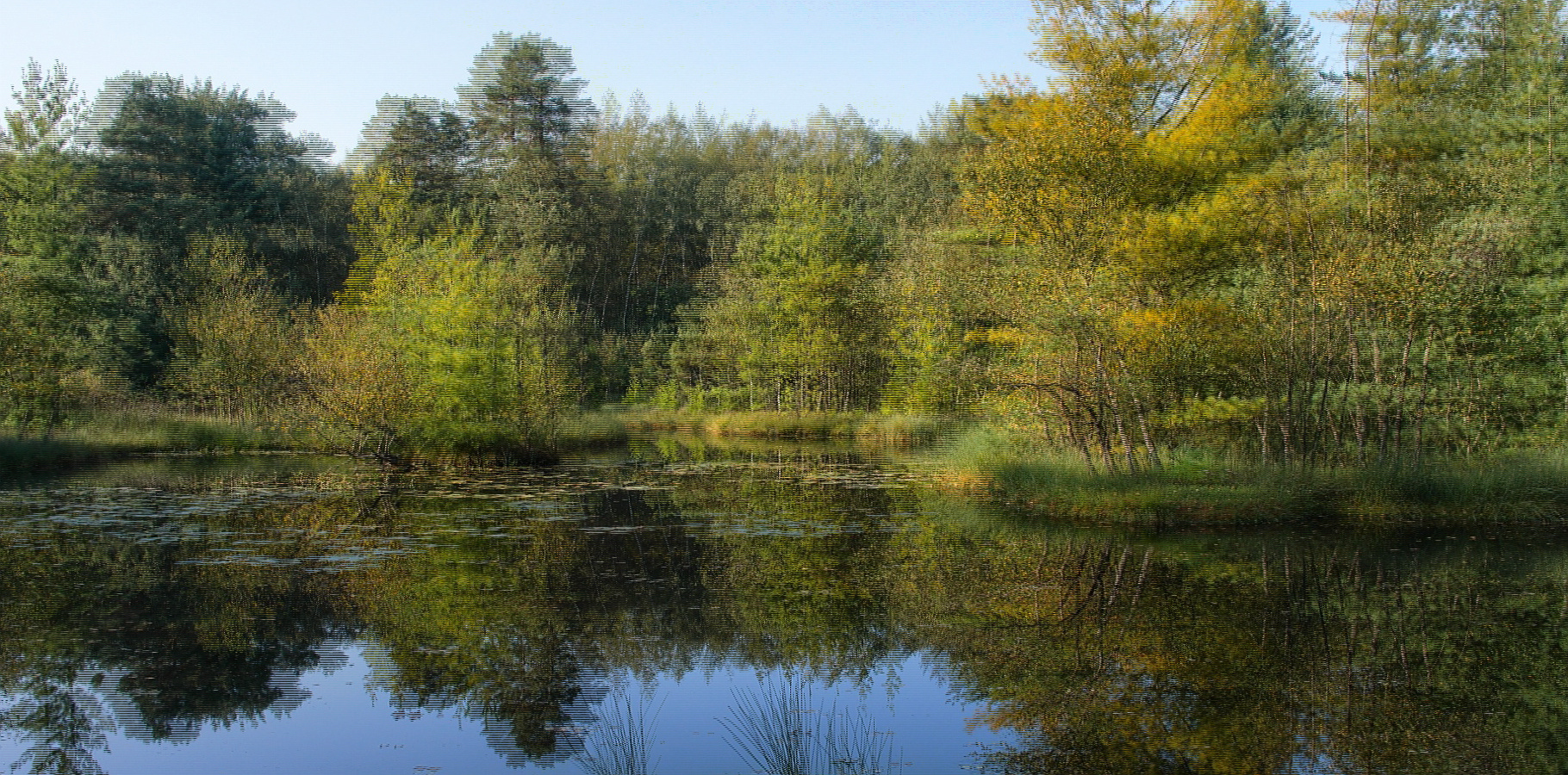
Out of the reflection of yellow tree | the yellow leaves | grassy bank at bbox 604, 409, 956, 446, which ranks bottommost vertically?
grassy bank at bbox 604, 409, 956, 446

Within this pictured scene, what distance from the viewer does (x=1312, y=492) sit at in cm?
1353

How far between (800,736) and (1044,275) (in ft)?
32.6

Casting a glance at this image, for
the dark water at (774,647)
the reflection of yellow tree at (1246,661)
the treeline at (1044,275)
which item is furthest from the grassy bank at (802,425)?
the reflection of yellow tree at (1246,661)

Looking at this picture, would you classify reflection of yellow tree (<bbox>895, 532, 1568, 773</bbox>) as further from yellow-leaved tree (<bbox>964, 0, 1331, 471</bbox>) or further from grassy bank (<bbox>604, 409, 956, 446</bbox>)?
grassy bank (<bbox>604, 409, 956, 446</bbox>)

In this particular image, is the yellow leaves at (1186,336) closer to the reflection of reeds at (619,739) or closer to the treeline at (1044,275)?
the treeline at (1044,275)

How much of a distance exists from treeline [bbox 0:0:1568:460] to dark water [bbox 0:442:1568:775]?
3.20 m

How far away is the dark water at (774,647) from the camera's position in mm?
5746

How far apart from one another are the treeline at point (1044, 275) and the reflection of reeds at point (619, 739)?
29.7 feet

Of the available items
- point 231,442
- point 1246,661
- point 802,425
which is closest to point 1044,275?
point 1246,661

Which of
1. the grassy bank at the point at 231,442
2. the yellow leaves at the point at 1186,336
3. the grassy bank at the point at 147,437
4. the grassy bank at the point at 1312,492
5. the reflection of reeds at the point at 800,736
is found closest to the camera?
the reflection of reeds at the point at 800,736

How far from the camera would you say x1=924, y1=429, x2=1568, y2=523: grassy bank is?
1310 centimetres

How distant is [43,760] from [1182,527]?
12136 mm

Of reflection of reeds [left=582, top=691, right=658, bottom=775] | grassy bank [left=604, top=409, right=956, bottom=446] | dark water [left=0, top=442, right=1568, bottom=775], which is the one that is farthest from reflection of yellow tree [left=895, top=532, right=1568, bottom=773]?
grassy bank [left=604, top=409, right=956, bottom=446]

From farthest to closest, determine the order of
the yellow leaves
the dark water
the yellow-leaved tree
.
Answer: the yellow leaves
the yellow-leaved tree
the dark water
